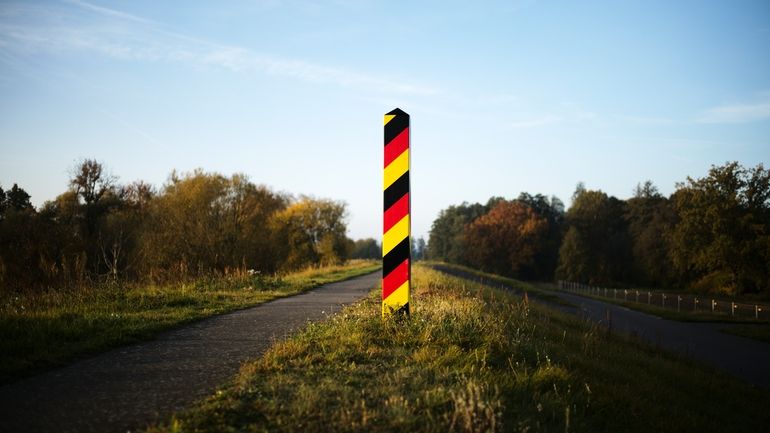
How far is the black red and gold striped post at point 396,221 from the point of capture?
5.85 metres

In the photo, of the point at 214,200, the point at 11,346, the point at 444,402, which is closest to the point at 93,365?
the point at 11,346

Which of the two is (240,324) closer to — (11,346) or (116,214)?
(11,346)

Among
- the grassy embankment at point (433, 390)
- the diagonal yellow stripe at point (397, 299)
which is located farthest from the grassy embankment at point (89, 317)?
the diagonal yellow stripe at point (397, 299)

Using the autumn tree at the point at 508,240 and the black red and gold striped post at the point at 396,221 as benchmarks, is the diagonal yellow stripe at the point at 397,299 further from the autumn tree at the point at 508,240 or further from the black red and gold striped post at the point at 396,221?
the autumn tree at the point at 508,240

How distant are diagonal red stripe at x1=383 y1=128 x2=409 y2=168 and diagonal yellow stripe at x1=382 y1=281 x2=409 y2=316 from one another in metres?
1.67

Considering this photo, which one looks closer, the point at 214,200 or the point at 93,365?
the point at 93,365

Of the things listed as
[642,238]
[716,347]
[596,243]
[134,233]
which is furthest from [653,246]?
[134,233]

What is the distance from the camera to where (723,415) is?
666cm

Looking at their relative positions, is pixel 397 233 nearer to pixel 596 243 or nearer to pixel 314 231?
pixel 314 231

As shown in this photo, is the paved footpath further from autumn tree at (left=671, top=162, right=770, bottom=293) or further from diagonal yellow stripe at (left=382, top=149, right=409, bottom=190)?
autumn tree at (left=671, top=162, right=770, bottom=293)

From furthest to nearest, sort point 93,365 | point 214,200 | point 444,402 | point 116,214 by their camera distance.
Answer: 1. point 116,214
2. point 214,200
3. point 93,365
4. point 444,402

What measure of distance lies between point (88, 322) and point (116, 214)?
31.7 metres

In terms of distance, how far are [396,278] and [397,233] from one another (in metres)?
0.59

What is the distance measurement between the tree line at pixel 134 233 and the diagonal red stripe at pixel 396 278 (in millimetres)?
7689
